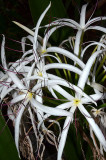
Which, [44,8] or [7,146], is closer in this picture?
[7,146]

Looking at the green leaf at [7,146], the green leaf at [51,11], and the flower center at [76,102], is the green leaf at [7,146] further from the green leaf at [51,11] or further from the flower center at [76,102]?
the green leaf at [51,11]

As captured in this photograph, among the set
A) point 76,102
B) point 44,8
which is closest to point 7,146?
point 76,102

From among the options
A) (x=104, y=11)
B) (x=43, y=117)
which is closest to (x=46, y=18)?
(x=43, y=117)

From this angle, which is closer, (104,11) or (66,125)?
(66,125)

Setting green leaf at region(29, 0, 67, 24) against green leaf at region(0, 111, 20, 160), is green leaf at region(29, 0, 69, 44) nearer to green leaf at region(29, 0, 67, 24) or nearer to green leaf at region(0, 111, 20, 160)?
green leaf at region(29, 0, 67, 24)

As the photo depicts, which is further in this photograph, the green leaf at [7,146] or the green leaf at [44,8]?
the green leaf at [44,8]

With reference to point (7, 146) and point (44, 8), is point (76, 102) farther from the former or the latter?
point (44, 8)

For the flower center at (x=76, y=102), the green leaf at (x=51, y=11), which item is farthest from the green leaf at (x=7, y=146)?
the green leaf at (x=51, y=11)

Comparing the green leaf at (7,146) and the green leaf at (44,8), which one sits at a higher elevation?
the green leaf at (44,8)

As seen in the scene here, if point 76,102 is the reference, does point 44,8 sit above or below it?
above

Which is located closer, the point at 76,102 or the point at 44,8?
the point at 76,102

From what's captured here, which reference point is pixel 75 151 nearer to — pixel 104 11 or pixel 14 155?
pixel 14 155
